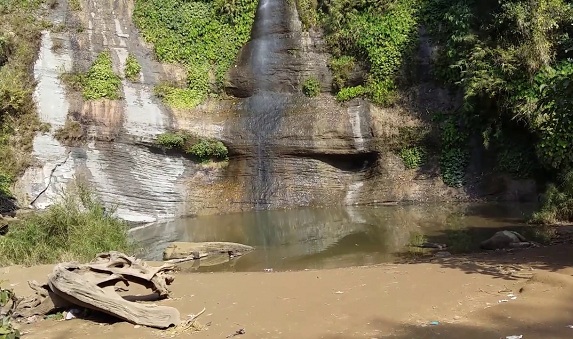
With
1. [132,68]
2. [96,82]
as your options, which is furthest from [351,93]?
[96,82]

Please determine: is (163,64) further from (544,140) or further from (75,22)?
(544,140)

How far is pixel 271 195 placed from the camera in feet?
58.4

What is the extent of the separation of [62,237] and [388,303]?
6773 millimetres

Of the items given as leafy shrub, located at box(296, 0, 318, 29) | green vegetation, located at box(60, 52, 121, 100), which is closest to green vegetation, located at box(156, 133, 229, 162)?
green vegetation, located at box(60, 52, 121, 100)

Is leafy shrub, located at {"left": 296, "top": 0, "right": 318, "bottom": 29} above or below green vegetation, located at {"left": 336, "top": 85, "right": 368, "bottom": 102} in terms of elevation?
above

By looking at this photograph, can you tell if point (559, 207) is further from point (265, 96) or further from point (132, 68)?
point (132, 68)

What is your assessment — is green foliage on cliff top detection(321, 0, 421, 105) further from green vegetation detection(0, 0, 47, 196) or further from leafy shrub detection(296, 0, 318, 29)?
green vegetation detection(0, 0, 47, 196)

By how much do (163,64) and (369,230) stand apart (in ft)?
39.6

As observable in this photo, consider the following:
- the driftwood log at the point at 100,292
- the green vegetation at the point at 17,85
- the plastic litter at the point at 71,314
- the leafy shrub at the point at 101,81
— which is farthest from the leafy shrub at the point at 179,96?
the plastic litter at the point at 71,314

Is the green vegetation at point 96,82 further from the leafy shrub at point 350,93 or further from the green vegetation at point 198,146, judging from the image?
the leafy shrub at point 350,93

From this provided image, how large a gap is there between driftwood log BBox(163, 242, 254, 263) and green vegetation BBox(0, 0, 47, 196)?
7088 millimetres

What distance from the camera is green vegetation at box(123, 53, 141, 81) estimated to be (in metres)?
19.6

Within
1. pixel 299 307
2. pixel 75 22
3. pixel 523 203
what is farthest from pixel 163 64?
pixel 299 307

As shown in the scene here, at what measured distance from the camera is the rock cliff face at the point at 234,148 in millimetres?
17000
